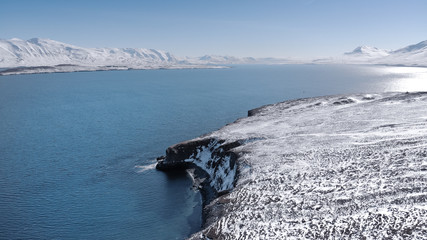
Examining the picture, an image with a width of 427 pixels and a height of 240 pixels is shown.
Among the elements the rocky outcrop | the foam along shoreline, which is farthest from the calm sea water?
the foam along shoreline

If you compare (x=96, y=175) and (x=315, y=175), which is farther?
(x=96, y=175)

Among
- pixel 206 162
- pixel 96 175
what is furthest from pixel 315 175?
pixel 96 175

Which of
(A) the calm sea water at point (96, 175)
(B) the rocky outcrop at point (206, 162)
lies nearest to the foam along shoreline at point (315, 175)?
(B) the rocky outcrop at point (206, 162)

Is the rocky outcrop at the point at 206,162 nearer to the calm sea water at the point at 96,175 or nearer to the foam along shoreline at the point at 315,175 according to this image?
the foam along shoreline at the point at 315,175

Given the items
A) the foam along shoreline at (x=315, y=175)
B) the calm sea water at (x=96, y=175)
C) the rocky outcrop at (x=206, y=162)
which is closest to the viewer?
the foam along shoreline at (x=315, y=175)

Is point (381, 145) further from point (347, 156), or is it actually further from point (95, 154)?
point (95, 154)

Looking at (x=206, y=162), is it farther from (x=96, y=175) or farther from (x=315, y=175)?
(x=315, y=175)

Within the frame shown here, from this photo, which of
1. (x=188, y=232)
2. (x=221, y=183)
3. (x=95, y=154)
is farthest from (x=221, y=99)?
(x=188, y=232)

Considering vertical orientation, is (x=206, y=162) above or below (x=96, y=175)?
above
